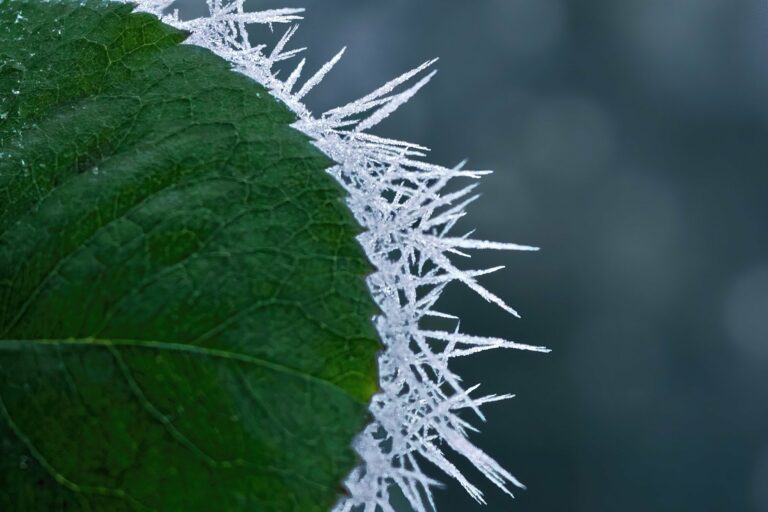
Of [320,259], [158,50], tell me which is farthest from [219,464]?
[158,50]

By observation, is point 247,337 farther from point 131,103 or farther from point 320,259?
point 131,103

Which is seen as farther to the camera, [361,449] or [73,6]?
[73,6]

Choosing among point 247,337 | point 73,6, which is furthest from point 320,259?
point 73,6

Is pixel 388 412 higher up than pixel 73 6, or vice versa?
pixel 73 6

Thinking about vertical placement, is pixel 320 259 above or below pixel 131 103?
below

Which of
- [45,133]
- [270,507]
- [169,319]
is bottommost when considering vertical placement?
[270,507]

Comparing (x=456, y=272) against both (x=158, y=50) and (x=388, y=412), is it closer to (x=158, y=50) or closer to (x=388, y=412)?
(x=388, y=412)
